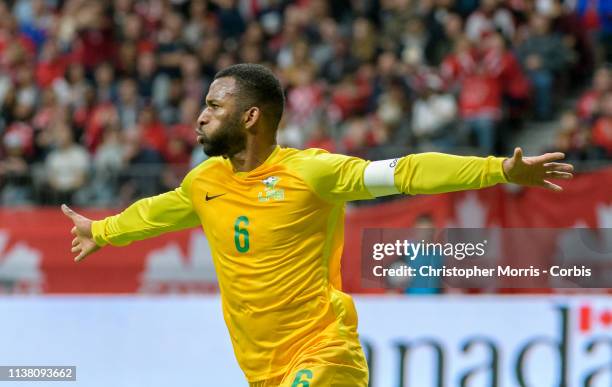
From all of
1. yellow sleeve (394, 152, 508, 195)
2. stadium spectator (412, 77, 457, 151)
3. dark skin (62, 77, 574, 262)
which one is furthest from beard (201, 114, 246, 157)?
stadium spectator (412, 77, 457, 151)

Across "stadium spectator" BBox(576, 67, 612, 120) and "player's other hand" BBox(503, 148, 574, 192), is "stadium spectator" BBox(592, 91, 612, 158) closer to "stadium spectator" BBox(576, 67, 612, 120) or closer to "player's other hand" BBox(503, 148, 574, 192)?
"stadium spectator" BBox(576, 67, 612, 120)

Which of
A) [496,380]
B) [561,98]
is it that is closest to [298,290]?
[496,380]

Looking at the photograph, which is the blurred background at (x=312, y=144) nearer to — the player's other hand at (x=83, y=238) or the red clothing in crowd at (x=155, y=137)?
A: the red clothing in crowd at (x=155, y=137)

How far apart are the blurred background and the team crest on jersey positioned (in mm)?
3998

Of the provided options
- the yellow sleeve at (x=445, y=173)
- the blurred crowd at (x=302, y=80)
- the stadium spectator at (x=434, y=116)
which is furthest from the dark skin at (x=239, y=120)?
the stadium spectator at (x=434, y=116)

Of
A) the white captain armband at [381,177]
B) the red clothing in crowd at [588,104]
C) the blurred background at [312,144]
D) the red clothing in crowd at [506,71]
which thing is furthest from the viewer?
the red clothing in crowd at [506,71]

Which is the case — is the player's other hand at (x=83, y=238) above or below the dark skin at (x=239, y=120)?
below

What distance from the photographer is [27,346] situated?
10055 mm

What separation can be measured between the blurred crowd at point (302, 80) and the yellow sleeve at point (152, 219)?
7940mm

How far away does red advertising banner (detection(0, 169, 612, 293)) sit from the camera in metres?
13.0

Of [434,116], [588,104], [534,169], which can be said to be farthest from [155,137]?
[534,169]

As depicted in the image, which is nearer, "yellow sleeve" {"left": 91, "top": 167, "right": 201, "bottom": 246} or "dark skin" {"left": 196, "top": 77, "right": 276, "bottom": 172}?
"dark skin" {"left": 196, "top": 77, "right": 276, "bottom": 172}

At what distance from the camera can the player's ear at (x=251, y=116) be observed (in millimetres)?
5910

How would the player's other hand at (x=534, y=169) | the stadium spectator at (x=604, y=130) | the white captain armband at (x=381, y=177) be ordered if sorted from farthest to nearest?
1. the stadium spectator at (x=604, y=130)
2. the white captain armband at (x=381, y=177)
3. the player's other hand at (x=534, y=169)
